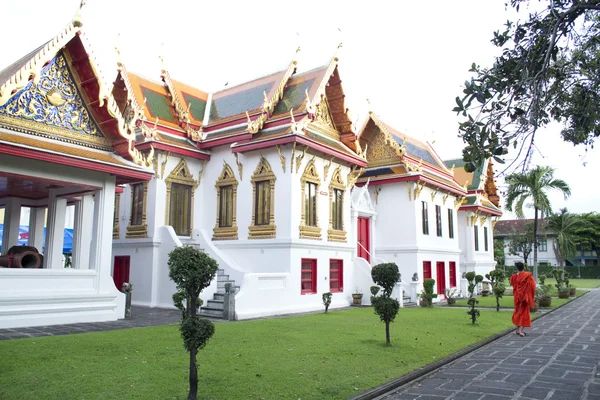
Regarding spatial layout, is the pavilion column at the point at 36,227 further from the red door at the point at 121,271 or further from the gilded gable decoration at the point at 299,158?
the gilded gable decoration at the point at 299,158

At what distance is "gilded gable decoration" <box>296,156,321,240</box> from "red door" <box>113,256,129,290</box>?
19.7 feet

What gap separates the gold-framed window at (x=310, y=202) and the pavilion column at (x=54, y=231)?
22.8ft

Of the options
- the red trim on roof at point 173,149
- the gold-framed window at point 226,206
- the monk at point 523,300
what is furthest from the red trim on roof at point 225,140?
the monk at point 523,300

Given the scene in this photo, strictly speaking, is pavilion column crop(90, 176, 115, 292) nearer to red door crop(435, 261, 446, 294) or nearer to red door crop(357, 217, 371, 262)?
red door crop(357, 217, 371, 262)

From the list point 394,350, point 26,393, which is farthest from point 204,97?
point 26,393

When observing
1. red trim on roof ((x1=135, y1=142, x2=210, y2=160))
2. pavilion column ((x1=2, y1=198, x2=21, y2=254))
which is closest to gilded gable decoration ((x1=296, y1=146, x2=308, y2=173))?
red trim on roof ((x1=135, y1=142, x2=210, y2=160))

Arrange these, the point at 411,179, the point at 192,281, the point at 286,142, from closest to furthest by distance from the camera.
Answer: the point at 192,281 < the point at 286,142 < the point at 411,179

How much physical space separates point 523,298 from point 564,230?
41071 millimetres

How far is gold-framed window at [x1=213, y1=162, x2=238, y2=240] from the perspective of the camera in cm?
1648

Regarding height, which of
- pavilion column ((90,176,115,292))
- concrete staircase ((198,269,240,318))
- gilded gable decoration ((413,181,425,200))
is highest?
gilded gable decoration ((413,181,425,200))

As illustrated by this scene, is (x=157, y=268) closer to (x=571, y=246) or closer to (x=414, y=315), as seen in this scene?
(x=414, y=315)

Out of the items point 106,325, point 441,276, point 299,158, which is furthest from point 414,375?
point 441,276

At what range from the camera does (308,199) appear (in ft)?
53.1

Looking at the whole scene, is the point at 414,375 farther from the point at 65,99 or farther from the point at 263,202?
the point at 263,202
